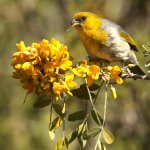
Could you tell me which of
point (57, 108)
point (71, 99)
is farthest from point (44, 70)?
point (71, 99)

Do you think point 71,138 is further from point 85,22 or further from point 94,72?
point 85,22

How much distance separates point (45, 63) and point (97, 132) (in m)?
0.56

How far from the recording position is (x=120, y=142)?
7105 mm

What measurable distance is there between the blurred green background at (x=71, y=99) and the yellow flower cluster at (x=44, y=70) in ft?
10.2

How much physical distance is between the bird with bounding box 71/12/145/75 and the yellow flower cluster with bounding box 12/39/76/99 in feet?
4.57

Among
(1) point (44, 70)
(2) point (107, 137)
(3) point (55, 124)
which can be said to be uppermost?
(1) point (44, 70)

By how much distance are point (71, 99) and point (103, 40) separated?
188 centimetres

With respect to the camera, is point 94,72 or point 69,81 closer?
point 69,81

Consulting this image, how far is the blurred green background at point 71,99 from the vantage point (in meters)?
7.03

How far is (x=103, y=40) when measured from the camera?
490cm

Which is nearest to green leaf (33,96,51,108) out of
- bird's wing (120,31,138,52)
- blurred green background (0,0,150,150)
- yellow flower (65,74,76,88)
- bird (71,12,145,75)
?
yellow flower (65,74,76,88)

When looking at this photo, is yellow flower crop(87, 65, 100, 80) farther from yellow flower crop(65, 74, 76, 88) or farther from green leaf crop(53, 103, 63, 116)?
green leaf crop(53, 103, 63, 116)

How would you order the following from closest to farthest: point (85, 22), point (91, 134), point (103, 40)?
point (91, 134), point (103, 40), point (85, 22)

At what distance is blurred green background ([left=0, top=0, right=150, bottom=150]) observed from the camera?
7.03m
